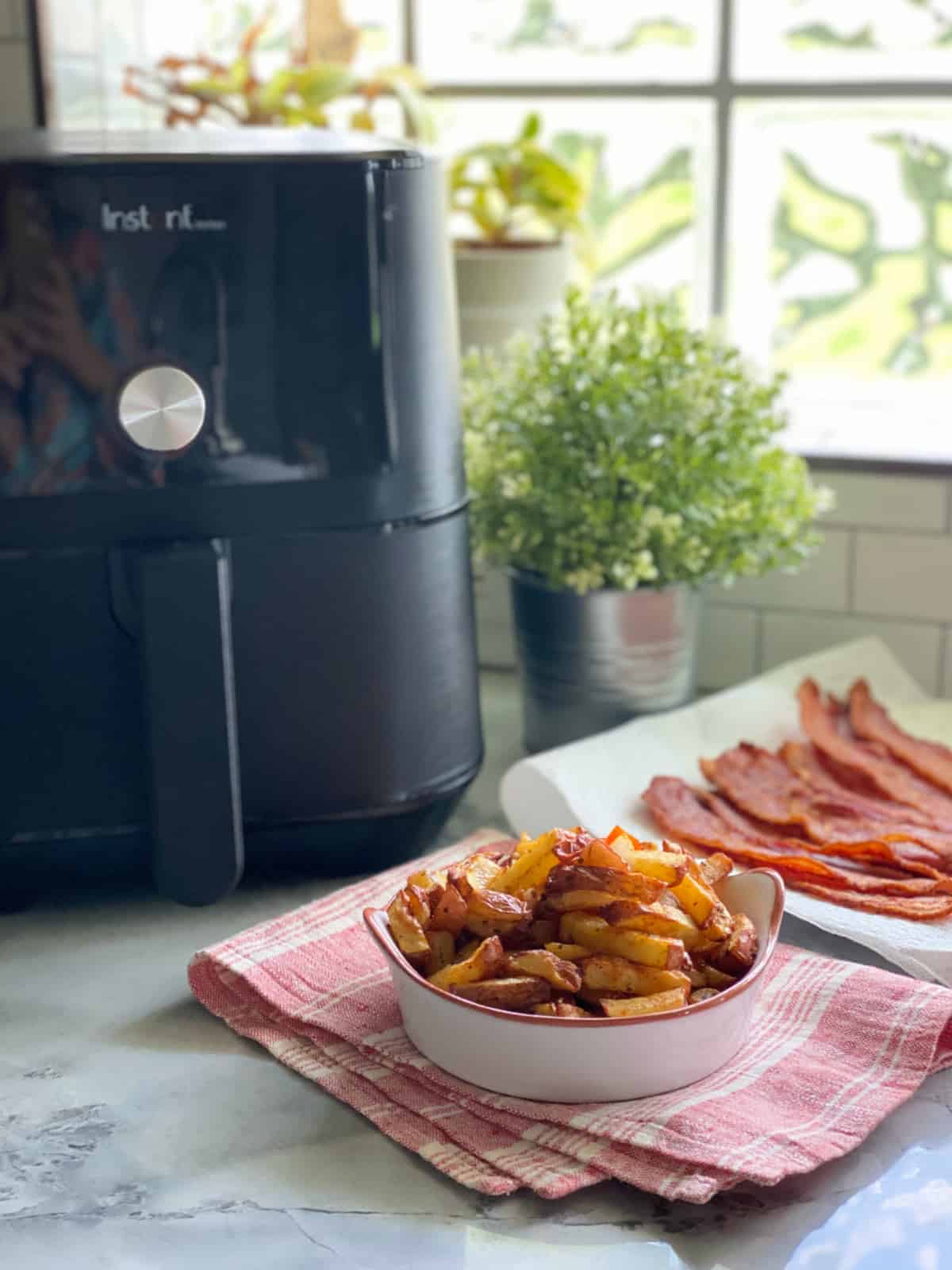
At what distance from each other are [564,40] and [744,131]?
0.57 ft

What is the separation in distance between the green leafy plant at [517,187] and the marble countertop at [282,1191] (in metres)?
0.72

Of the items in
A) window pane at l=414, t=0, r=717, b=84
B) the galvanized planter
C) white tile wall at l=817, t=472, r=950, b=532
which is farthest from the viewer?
window pane at l=414, t=0, r=717, b=84

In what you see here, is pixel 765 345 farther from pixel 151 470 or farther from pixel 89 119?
pixel 151 470

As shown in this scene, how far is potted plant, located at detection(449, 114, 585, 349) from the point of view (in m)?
1.24

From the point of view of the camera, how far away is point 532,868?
2.38ft

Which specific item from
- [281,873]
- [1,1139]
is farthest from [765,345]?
[1,1139]

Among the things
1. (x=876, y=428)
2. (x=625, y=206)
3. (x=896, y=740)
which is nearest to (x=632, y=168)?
(x=625, y=206)

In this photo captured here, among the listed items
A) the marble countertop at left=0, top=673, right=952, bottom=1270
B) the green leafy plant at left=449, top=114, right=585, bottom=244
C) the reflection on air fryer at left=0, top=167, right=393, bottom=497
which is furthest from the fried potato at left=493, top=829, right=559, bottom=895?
the green leafy plant at left=449, top=114, right=585, bottom=244

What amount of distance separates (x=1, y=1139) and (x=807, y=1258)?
0.34 m

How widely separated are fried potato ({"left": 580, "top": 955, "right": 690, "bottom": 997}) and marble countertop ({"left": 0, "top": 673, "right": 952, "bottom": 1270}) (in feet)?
0.27

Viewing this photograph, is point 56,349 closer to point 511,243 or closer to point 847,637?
point 511,243

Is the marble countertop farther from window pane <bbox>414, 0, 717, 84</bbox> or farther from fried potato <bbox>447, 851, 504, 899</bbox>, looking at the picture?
window pane <bbox>414, 0, 717, 84</bbox>

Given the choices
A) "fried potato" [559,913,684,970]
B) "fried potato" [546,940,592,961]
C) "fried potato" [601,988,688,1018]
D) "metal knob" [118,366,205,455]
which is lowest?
"fried potato" [601,988,688,1018]

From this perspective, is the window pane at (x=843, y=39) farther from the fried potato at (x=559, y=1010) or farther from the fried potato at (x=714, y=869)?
the fried potato at (x=559, y=1010)
